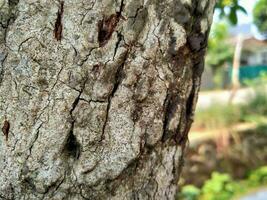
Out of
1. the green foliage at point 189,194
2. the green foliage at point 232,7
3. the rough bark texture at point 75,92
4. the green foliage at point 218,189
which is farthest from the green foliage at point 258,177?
the rough bark texture at point 75,92

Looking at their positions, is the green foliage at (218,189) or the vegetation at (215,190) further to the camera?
the green foliage at (218,189)

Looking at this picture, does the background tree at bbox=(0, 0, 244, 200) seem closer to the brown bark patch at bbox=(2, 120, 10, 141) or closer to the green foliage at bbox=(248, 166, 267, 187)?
the brown bark patch at bbox=(2, 120, 10, 141)

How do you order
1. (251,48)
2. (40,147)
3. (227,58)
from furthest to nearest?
(251,48), (227,58), (40,147)

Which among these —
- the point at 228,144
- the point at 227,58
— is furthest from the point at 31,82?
the point at 227,58

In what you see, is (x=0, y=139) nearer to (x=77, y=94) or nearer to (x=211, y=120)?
(x=77, y=94)

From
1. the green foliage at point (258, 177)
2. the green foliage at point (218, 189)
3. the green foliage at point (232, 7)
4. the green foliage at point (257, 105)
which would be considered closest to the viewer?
the green foliage at point (232, 7)

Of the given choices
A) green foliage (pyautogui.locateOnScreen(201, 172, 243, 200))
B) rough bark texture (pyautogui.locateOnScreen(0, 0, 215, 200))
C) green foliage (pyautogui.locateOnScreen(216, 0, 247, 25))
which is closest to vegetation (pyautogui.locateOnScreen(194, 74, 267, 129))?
green foliage (pyautogui.locateOnScreen(201, 172, 243, 200))

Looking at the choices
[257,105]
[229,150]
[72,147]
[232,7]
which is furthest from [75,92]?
[257,105]

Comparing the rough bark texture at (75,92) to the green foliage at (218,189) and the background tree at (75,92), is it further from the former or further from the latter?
the green foliage at (218,189)

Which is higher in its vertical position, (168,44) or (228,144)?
(228,144)
